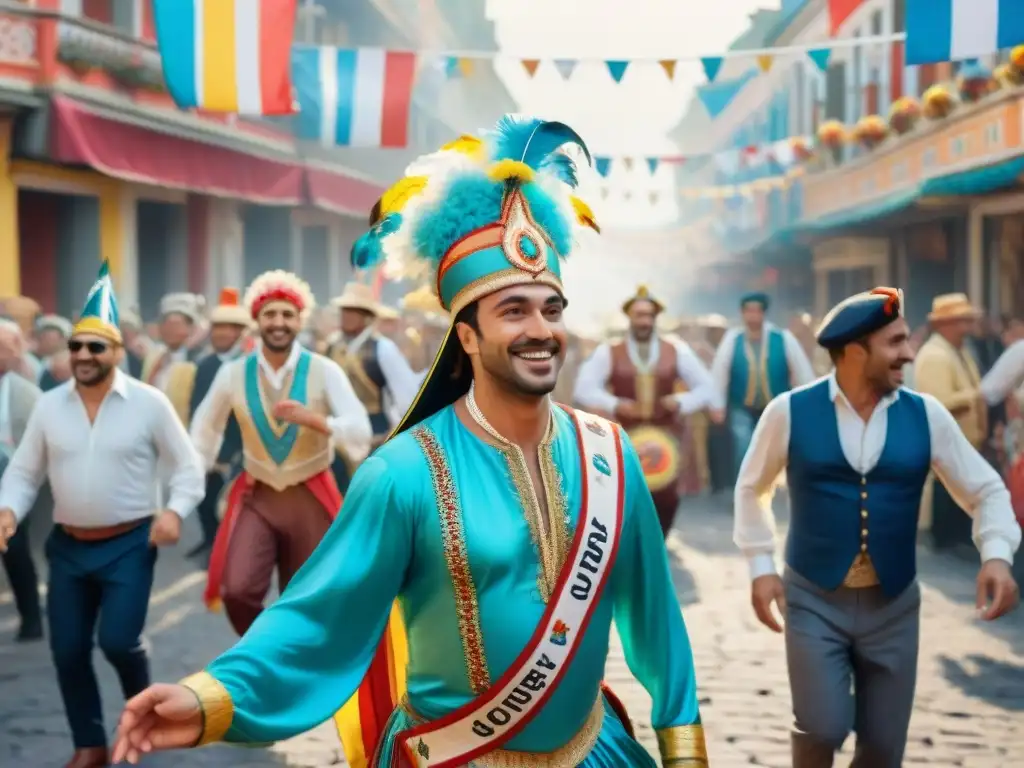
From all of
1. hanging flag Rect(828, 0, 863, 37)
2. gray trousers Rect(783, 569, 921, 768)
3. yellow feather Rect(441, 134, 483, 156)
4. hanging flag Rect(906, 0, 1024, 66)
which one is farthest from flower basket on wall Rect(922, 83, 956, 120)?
yellow feather Rect(441, 134, 483, 156)

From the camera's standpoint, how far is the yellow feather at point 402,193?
346cm

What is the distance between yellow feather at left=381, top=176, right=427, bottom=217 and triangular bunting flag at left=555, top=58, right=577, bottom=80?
11.0 meters

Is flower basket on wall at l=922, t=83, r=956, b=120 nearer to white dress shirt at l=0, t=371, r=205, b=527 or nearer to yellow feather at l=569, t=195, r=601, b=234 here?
white dress shirt at l=0, t=371, r=205, b=527

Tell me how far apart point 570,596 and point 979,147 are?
15998 millimetres

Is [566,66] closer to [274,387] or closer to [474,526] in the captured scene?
[274,387]

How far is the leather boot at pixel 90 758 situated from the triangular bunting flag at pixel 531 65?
9.19m

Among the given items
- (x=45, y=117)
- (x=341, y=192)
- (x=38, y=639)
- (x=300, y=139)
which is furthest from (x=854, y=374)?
(x=300, y=139)

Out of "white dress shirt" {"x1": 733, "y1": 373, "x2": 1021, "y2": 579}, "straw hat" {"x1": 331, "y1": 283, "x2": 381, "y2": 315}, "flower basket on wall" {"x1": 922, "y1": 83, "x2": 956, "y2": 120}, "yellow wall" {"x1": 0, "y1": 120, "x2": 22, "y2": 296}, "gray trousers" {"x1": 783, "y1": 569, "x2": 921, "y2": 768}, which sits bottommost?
"gray trousers" {"x1": 783, "y1": 569, "x2": 921, "y2": 768}

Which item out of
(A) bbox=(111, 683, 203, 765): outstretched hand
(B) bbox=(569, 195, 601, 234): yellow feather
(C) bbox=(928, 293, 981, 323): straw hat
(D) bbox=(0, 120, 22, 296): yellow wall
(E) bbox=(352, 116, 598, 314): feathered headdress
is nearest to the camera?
(A) bbox=(111, 683, 203, 765): outstretched hand

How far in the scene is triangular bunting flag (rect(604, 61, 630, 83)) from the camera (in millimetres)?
13852

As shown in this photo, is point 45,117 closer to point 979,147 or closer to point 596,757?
point 979,147

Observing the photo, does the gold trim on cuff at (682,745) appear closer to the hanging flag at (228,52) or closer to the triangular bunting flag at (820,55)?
the hanging flag at (228,52)

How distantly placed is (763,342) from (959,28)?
4.67 metres

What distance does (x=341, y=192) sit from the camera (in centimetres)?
2638
